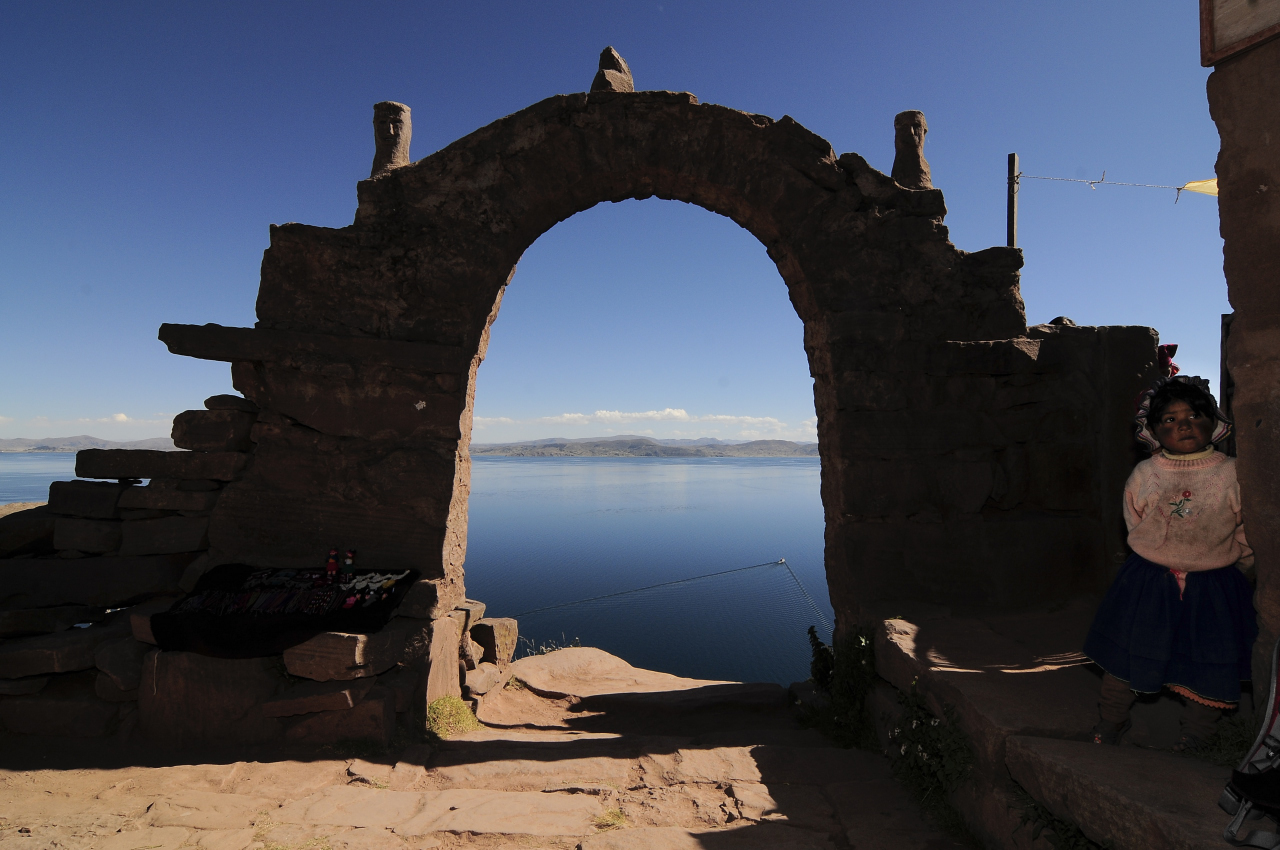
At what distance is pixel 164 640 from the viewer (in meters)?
3.62

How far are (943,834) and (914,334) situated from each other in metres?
3.04

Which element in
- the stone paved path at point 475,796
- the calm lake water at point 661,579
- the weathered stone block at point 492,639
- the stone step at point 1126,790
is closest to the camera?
the stone step at point 1126,790

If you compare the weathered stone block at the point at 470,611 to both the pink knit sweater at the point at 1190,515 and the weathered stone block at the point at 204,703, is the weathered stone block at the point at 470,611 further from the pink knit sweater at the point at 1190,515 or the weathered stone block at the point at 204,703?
the pink knit sweater at the point at 1190,515

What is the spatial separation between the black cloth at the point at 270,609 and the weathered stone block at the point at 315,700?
0.27 meters

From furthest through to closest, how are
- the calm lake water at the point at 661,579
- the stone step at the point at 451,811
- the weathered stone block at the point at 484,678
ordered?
1. the calm lake water at the point at 661,579
2. the weathered stone block at the point at 484,678
3. the stone step at the point at 451,811

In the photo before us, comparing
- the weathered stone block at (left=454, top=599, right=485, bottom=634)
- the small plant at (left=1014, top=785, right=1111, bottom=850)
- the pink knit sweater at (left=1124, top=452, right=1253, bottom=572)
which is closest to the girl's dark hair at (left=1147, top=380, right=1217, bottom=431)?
the pink knit sweater at (left=1124, top=452, right=1253, bottom=572)

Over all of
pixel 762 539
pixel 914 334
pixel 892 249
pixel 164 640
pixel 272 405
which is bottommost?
pixel 762 539

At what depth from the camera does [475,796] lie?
3027mm

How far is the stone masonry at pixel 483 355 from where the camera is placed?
4160mm

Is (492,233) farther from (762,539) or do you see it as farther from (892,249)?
(762,539)

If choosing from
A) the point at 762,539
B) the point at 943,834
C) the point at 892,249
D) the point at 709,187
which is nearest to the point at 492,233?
the point at 709,187

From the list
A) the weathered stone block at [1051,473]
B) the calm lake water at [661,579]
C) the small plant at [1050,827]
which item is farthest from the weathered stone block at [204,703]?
the weathered stone block at [1051,473]

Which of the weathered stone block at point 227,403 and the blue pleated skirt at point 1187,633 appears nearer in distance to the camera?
the blue pleated skirt at point 1187,633

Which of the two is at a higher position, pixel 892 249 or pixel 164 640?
pixel 892 249
